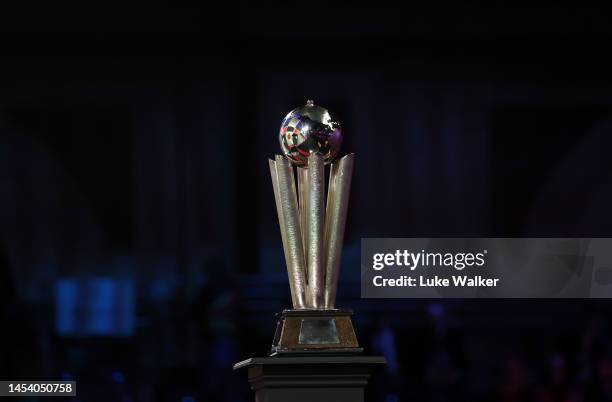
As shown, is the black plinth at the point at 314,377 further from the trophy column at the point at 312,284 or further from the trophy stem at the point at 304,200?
the trophy stem at the point at 304,200

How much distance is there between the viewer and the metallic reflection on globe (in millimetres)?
3016

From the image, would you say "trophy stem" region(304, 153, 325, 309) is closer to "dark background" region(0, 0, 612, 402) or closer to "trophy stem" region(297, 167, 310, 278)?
"trophy stem" region(297, 167, 310, 278)

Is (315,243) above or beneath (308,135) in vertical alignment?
beneath

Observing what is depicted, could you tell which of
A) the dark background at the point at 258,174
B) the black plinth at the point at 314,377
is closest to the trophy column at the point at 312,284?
the black plinth at the point at 314,377

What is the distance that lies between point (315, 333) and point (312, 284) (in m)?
0.14

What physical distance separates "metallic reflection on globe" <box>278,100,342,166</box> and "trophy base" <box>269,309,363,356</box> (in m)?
0.39

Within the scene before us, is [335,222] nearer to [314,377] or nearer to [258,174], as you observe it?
[314,377]

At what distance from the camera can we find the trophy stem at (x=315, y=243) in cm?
296

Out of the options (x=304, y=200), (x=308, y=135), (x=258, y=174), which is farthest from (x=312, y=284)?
(x=258, y=174)

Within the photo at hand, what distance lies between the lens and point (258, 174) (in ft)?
20.0

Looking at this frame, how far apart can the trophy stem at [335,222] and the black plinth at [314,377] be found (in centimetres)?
21

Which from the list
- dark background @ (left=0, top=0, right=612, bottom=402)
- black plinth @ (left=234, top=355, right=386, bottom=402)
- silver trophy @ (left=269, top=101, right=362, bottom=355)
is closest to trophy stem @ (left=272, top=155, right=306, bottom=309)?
silver trophy @ (left=269, top=101, right=362, bottom=355)

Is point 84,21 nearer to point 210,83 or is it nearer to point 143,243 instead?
point 210,83

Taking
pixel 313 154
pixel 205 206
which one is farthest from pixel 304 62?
pixel 313 154
